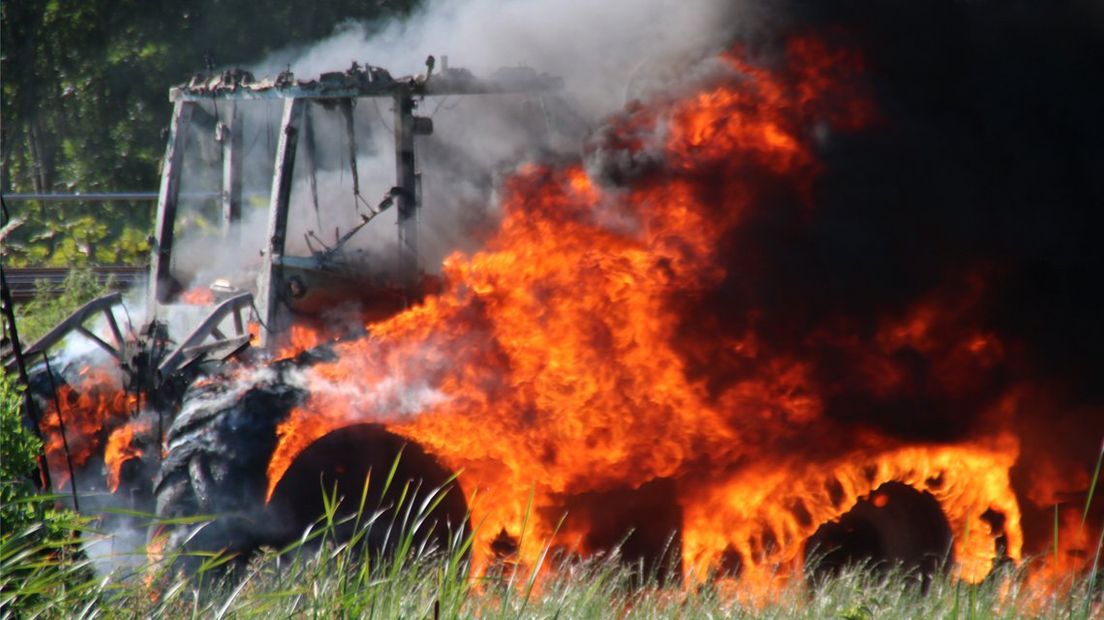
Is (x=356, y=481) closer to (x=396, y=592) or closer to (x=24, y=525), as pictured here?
(x=24, y=525)

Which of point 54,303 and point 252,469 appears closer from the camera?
point 252,469

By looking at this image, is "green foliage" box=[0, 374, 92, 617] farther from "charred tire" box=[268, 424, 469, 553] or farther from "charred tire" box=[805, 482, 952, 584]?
"charred tire" box=[805, 482, 952, 584]

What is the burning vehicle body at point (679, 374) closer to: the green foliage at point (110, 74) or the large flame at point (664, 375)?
the large flame at point (664, 375)

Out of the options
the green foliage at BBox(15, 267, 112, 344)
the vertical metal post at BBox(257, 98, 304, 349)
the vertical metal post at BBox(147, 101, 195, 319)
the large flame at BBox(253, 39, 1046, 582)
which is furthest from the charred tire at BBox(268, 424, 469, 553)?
the green foliage at BBox(15, 267, 112, 344)

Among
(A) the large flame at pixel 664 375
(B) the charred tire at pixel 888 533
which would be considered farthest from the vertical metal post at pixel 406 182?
(B) the charred tire at pixel 888 533

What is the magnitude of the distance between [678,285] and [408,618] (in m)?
4.48

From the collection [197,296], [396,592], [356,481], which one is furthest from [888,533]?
[197,296]

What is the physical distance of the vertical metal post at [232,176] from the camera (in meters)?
11.6

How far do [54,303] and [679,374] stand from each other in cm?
1028

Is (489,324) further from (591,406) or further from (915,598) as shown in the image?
(915,598)

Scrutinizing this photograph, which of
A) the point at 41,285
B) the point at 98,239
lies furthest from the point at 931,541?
the point at 98,239

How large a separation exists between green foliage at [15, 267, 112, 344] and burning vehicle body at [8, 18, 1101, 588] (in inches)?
275

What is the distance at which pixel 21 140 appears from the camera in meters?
24.3

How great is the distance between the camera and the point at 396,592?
5.69 meters
